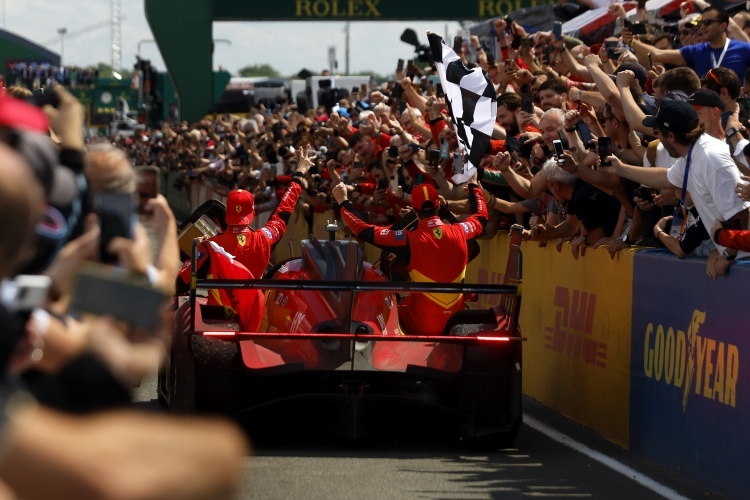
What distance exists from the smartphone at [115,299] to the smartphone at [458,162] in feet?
38.2

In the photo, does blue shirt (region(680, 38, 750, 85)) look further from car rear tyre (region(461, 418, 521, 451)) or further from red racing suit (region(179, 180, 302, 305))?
red racing suit (region(179, 180, 302, 305))

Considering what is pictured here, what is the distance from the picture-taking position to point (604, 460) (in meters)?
10.6

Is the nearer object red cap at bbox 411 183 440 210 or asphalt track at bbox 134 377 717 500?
asphalt track at bbox 134 377 717 500

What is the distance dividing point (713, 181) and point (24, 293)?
21.8ft

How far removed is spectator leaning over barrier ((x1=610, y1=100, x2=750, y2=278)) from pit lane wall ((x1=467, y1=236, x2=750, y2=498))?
0.33 meters

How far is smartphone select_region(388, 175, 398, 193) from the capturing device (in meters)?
17.4

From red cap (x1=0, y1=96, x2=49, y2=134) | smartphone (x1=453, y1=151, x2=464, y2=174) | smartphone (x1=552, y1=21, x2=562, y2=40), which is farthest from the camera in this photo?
smartphone (x1=453, y1=151, x2=464, y2=174)

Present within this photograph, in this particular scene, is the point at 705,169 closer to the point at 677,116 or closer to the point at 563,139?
the point at 677,116

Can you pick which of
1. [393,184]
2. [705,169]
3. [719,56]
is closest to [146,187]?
[705,169]

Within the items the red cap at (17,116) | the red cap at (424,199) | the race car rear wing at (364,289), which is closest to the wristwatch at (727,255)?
the race car rear wing at (364,289)

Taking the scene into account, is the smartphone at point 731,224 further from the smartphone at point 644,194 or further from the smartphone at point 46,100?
the smartphone at point 46,100

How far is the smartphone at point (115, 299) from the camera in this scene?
3.47m

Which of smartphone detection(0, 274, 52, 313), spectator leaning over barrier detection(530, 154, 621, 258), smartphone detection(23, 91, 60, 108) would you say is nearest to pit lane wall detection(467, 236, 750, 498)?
spectator leaning over barrier detection(530, 154, 621, 258)

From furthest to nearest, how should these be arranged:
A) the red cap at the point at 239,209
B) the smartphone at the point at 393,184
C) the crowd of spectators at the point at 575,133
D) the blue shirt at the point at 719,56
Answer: the smartphone at the point at 393,184 → the red cap at the point at 239,209 → the blue shirt at the point at 719,56 → the crowd of spectators at the point at 575,133
